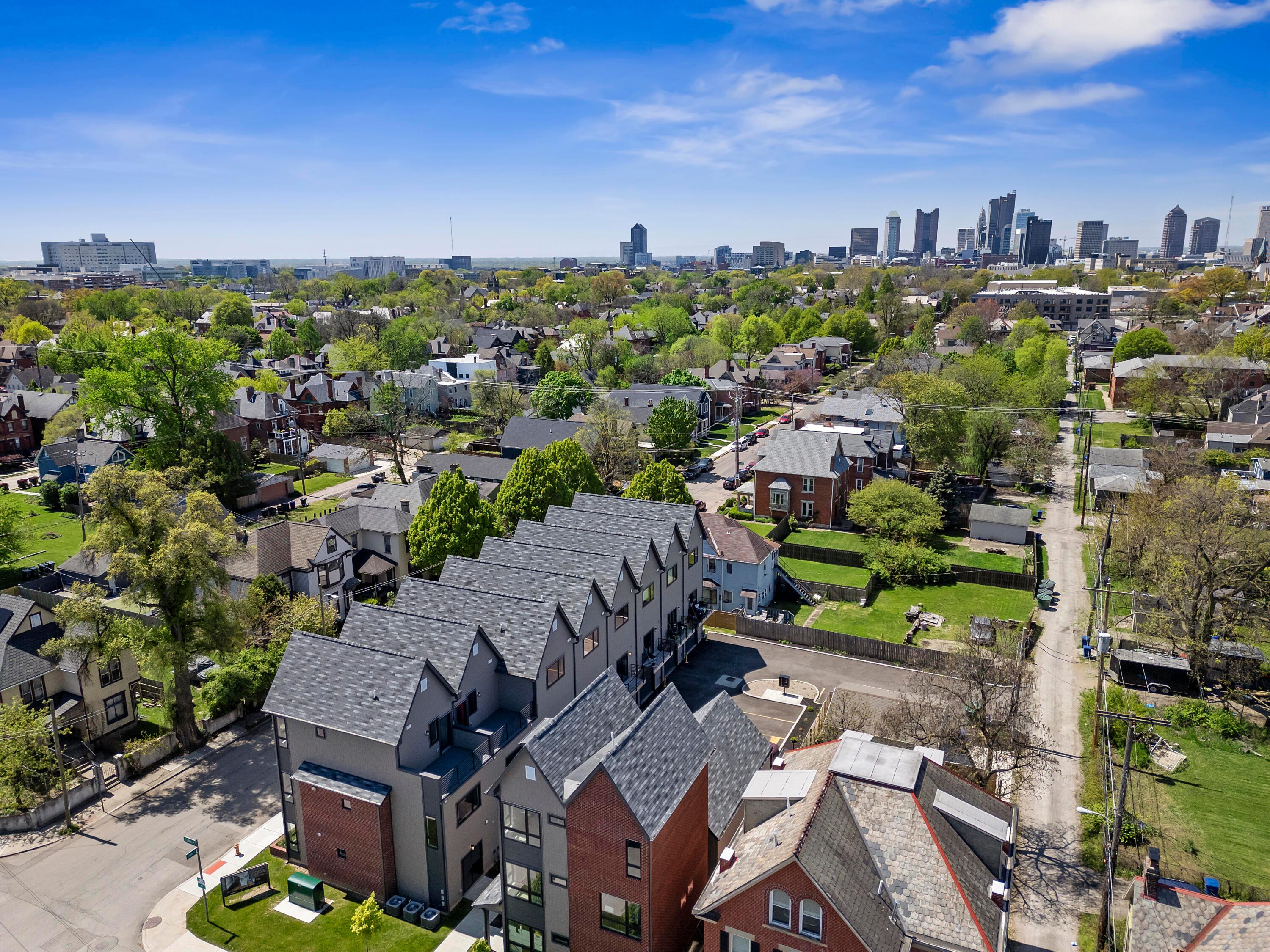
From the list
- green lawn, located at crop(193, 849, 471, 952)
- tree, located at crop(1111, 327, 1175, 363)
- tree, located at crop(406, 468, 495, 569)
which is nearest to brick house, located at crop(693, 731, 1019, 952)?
green lawn, located at crop(193, 849, 471, 952)

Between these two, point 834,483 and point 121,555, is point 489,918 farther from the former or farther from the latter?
point 834,483

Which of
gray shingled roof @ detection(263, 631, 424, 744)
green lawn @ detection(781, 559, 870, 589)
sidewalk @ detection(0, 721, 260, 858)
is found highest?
gray shingled roof @ detection(263, 631, 424, 744)

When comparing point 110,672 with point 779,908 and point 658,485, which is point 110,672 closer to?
point 658,485

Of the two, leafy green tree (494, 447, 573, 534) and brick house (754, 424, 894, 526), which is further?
brick house (754, 424, 894, 526)

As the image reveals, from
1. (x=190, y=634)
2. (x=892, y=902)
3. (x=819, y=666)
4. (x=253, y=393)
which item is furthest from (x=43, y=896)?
(x=253, y=393)

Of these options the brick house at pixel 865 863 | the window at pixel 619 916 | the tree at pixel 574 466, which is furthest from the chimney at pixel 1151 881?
the tree at pixel 574 466

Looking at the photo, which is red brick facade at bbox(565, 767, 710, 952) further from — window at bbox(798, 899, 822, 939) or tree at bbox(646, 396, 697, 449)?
tree at bbox(646, 396, 697, 449)

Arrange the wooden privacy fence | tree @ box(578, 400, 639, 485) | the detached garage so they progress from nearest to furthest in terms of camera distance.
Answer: the wooden privacy fence
the detached garage
tree @ box(578, 400, 639, 485)
